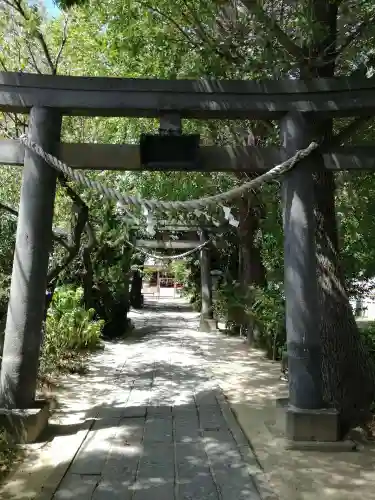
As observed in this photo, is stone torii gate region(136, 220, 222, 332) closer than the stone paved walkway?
No

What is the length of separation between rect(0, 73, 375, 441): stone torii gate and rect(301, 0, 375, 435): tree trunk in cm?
44

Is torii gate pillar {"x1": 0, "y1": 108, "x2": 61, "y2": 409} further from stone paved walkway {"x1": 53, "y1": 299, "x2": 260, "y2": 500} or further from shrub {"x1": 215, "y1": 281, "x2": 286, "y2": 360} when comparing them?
shrub {"x1": 215, "y1": 281, "x2": 286, "y2": 360}

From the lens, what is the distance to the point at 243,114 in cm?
475

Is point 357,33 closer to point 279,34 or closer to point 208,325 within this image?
point 279,34

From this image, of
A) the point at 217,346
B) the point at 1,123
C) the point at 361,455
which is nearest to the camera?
the point at 361,455

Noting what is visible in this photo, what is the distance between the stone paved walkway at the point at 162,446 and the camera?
3.51 meters

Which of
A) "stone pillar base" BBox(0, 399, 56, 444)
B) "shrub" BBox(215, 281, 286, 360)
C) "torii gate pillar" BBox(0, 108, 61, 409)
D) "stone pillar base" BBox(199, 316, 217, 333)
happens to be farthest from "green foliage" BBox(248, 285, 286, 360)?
"stone pillar base" BBox(0, 399, 56, 444)

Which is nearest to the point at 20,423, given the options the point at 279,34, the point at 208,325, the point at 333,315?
the point at 333,315

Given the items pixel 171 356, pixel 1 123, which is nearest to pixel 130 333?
pixel 171 356

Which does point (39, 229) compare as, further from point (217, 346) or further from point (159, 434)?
point (217, 346)

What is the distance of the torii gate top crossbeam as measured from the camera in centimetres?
454

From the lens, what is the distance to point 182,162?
15.0 feet

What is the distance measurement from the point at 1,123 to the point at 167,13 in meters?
3.32

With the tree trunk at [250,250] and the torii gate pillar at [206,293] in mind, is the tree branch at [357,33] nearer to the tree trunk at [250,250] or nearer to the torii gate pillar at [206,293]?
the tree trunk at [250,250]
